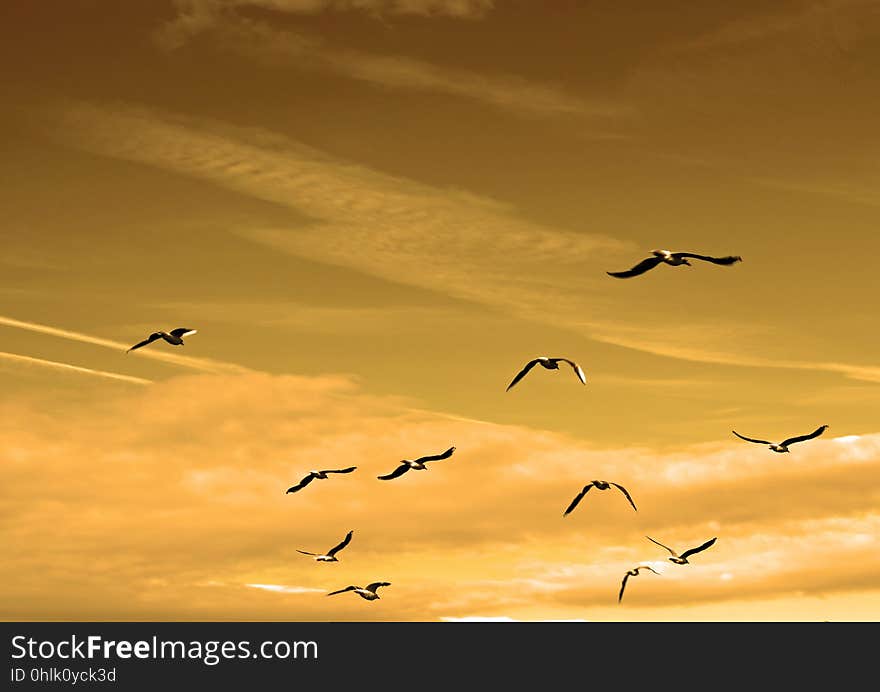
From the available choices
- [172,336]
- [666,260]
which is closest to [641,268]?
[666,260]

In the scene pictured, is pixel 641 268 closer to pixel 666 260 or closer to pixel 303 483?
pixel 666 260

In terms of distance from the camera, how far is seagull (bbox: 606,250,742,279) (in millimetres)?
56609

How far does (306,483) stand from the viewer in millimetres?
88188

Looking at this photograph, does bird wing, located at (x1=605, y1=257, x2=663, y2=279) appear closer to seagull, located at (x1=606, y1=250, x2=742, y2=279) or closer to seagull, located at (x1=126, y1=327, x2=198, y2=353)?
seagull, located at (x1=606, y1=250, x2=742, y2=279)

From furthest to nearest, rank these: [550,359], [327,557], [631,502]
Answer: [327,557]
[631,502]
[550,359]

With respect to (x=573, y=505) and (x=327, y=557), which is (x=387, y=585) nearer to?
(x=327, y=557)

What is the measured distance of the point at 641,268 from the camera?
2292 inches

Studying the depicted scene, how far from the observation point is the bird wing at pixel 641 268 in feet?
183

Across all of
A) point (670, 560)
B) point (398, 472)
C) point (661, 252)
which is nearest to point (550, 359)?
point (661, 252)

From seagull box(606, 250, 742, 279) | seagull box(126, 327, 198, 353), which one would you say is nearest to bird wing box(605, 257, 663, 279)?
seagull box(606, 250, 742, 279)

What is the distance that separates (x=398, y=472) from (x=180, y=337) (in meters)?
18.6

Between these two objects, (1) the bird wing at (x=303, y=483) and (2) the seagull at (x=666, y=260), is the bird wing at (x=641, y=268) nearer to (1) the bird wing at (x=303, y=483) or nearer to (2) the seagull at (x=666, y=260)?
(2) the seagull at (x=666, y=260)

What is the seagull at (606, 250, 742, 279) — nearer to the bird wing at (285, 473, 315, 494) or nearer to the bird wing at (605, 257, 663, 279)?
the bird wing at (605, 257, 663, 279)

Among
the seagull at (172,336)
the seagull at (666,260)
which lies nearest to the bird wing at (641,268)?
the seagull at (666,260)
